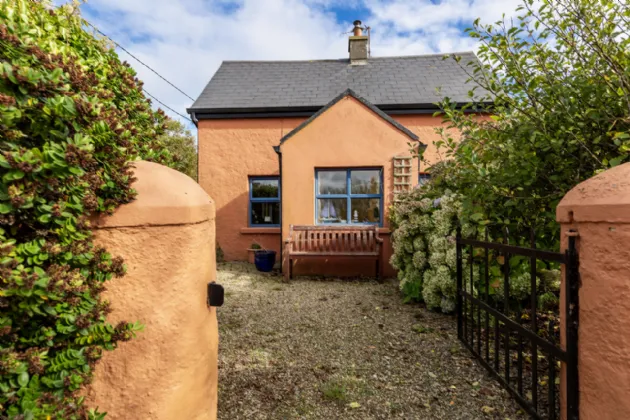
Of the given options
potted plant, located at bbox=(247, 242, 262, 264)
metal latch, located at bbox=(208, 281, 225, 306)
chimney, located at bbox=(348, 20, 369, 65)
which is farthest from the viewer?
chimney, located at bbox=(348, 20, 369, 65)

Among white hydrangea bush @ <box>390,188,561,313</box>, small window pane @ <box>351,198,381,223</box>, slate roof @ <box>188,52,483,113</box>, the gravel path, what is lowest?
the gravel path

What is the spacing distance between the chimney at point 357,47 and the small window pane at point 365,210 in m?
6.17

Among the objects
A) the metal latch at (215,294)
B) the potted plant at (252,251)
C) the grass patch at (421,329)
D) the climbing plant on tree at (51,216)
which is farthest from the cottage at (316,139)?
the climbing plant on tree at (51,216)

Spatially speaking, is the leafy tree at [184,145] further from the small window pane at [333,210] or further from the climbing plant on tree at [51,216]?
the climbing plant on tree at [51,216]

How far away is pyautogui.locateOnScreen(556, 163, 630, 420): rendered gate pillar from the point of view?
148 centimetres

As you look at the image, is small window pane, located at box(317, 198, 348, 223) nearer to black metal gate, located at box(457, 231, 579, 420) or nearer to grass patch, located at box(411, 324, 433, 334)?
black metal gate, located at box(457, 231, 579, 420)

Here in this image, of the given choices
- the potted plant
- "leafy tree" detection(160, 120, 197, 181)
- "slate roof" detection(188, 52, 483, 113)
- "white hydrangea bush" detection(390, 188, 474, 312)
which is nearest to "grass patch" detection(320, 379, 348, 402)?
"white hydrangea bush" detection(390, 188, 474, 312)

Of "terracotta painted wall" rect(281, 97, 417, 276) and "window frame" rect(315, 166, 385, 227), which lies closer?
"terracotta painted wall" rect(281, 97, 417, 276)

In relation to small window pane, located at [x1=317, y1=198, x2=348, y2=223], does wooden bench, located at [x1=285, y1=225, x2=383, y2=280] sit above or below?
below

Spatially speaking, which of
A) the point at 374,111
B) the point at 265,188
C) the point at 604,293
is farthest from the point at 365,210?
the point at 604,293

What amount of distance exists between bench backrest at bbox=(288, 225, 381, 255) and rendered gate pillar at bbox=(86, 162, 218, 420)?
4.94m

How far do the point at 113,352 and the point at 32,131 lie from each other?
1056 mm

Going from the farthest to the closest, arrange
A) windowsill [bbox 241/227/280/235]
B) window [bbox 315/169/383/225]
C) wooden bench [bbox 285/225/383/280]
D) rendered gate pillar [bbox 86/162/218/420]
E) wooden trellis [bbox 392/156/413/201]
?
1. windowsill [bbox 241/227/280/235]
2. window [bbox 315/169/383/225]
3. wooden trellis [bbox 392/156/413/201]
4. wooden bench [bbox 285/225/383/280]
5. rendered gate pillar [bbox 86/162/218/420]

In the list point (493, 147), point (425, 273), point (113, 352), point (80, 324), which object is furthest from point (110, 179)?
point (425, 273)
